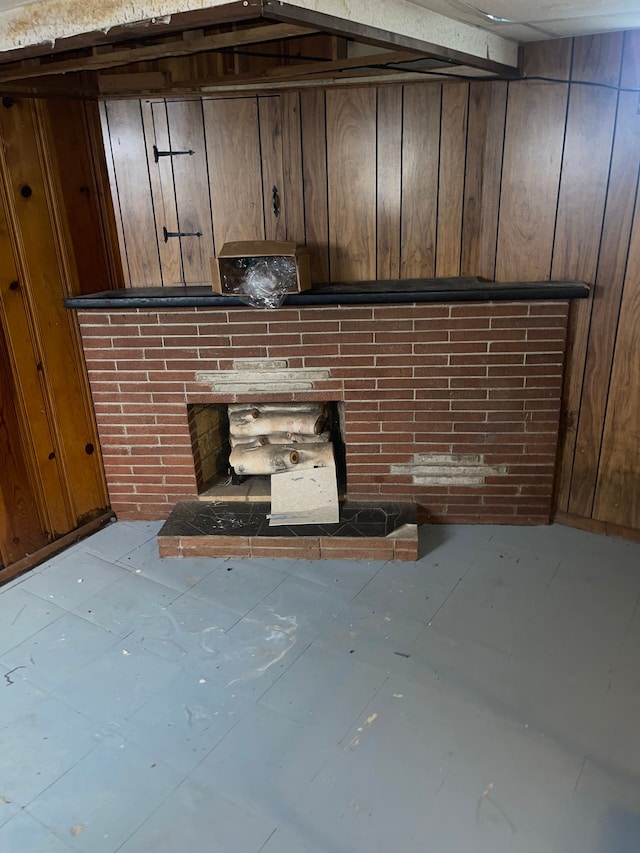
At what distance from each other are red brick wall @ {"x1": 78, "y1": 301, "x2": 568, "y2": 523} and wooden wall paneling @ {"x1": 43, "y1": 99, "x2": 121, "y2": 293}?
25 cm

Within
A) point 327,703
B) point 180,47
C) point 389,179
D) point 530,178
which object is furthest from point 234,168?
point 327,703

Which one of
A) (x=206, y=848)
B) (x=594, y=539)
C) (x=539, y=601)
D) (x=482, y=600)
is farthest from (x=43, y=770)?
(x=594, y=539)

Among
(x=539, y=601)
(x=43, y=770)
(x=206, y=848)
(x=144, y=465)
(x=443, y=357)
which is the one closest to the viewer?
(x=206, y=848)

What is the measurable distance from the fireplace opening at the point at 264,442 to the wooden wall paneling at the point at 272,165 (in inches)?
33.7

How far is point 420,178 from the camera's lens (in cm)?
265

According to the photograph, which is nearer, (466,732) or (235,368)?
(466,732)

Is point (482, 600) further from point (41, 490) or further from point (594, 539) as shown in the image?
point (41, 490)

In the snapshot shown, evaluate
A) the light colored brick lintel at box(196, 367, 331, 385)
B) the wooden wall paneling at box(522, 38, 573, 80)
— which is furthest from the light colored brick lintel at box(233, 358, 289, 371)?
the wooden wall paneling at box(522, 38, 573, 80)

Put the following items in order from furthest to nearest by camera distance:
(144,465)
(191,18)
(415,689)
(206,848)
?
(144,465)
(415,689)
(206,848)
(191,18)

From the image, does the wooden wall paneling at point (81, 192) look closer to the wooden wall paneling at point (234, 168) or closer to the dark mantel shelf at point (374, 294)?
the dark mantel shelf at point (374, 294)

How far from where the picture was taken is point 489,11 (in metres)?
1.84

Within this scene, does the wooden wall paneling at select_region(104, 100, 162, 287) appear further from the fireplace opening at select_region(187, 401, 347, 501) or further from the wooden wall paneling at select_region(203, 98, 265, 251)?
the fireplace opening at select_region(187, 401, 347, 501)

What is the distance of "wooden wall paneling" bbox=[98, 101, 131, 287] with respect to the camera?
2.73 m

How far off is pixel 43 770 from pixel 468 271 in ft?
8.28
